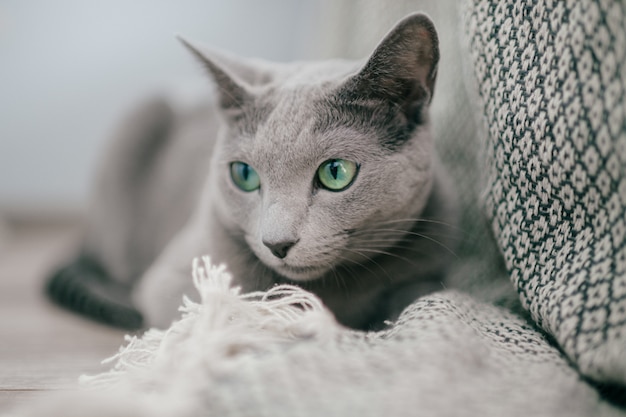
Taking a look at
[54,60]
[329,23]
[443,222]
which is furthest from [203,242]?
[54,60]

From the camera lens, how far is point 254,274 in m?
0.90

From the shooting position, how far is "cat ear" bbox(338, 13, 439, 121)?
0.79 m

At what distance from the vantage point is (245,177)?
0.90 m

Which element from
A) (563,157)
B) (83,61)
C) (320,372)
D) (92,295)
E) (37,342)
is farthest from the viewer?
(83,61)

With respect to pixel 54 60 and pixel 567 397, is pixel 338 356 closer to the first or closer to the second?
pixel 567 397

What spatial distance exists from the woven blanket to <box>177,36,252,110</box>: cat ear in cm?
33

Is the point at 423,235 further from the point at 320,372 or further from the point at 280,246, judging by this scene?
the point at 320,372

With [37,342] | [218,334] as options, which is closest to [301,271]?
[218,334]

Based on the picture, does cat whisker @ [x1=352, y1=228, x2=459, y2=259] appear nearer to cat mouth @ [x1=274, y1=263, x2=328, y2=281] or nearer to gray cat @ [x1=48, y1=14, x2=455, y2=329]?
gray cat @ [x1=48, y1=14, x2=455, y2=329]

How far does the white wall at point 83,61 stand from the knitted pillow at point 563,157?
1579 mm

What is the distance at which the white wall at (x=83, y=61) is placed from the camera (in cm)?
228

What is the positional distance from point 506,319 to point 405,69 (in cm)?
39

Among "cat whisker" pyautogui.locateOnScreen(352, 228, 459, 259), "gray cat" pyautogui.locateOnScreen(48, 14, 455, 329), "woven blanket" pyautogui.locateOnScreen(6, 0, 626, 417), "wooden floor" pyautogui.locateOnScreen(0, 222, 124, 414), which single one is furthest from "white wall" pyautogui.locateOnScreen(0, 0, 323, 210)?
"woven blanket" pyautogui.locateOnScreen(6, 0, 626, 417)

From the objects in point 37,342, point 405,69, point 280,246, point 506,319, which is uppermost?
point 405,69
